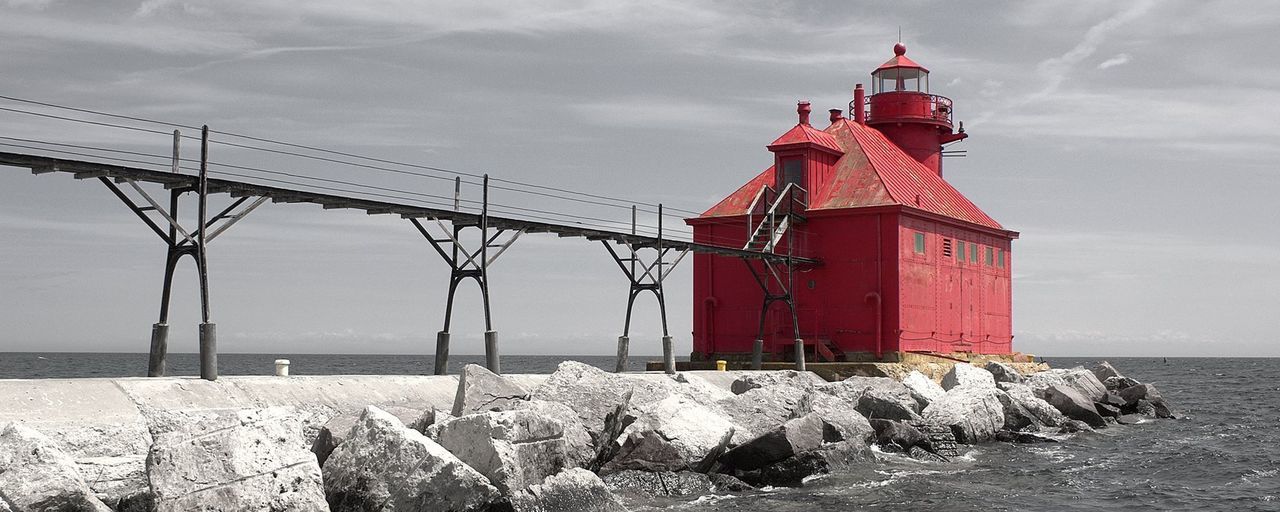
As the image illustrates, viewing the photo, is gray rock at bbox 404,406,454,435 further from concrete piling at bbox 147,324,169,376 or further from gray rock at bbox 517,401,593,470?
concrete piling at bbox 147,324,169,376

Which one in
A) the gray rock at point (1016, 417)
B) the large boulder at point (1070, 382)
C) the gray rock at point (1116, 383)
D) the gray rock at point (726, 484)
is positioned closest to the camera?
the gray rock at point (726, 484)

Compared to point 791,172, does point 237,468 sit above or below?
below

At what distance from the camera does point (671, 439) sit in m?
17.4

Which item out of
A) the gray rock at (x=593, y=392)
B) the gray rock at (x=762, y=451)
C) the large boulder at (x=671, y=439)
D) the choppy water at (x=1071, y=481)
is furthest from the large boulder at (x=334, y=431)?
the gray rock at (x=762, y=451)

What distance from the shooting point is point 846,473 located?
762 inches

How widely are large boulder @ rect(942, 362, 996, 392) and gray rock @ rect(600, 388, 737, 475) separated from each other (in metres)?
11.4

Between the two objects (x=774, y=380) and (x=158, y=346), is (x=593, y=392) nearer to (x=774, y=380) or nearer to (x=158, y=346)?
(x=158, y=346)

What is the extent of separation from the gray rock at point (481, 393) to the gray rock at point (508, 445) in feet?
5.18

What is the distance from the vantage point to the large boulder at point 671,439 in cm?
1703

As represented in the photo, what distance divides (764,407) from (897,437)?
2.94 metres

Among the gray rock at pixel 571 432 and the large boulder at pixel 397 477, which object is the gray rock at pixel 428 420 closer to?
the gray rock at pixel 571 432

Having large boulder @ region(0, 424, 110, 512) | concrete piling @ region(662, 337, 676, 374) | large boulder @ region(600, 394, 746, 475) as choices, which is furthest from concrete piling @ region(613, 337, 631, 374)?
large boulder @ region(0, 424, 110, 512)

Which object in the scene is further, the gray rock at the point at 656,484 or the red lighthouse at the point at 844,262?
the red lighthouse at the point at 844,262

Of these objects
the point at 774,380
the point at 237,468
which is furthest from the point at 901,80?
the point at 237,468
